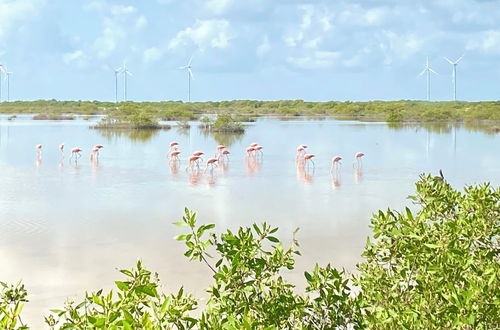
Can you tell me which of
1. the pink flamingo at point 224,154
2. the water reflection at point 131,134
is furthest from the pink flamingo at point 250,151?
the water reflection at point 131,134

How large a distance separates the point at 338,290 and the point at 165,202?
756cm

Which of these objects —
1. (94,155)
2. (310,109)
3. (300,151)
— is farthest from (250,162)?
(310,109)

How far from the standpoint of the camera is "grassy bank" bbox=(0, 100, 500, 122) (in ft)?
130

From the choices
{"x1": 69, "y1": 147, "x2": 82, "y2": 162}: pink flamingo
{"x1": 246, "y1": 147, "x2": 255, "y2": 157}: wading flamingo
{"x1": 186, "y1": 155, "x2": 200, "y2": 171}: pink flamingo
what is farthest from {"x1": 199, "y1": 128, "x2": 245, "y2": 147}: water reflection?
{"x1": 186, "y1": 155, "x2": 200, "y2": 171}: pink flamingo

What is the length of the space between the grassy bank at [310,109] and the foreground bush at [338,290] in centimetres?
3027

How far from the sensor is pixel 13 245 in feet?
22.6

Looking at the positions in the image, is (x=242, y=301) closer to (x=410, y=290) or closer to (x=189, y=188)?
(x=410, y=290)

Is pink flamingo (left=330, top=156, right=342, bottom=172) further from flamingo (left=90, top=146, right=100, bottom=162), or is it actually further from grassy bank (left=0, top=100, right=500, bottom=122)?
grassy bank (left=0, top=100, right=500, bottom=122)

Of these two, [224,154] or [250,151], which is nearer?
[224,154]

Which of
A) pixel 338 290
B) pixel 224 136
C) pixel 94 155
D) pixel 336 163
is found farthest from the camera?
pixel 224 136

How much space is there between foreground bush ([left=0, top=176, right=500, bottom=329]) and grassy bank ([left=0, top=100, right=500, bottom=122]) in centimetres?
3027

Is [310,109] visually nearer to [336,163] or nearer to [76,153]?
[76,153]

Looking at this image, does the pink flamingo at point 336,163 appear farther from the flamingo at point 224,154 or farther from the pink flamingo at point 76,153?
the pink flamingo at point 76,153

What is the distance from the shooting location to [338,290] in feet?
7.48
